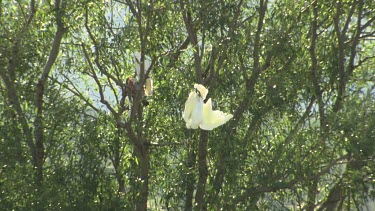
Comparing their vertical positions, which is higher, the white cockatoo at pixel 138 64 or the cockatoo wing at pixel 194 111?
the white cockatoo at pixel 138 64

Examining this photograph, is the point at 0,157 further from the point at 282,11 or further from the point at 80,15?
the point at 282,11

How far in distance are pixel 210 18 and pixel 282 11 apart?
1.98 feet

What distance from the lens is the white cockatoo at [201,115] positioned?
5133mm

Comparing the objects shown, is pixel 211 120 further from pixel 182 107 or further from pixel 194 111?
pixel 182 107

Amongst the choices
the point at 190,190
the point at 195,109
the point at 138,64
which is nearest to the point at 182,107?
the point at 138,64

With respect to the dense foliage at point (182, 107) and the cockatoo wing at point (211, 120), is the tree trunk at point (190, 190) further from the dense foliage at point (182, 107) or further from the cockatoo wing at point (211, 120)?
the cockatoo wing at point (211, 120)

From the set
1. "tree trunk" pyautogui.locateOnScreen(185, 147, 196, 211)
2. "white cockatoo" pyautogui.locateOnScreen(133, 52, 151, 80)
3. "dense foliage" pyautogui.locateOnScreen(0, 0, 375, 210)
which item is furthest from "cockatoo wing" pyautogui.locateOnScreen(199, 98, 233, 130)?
"tree trunk" pyautogui.locateOnScreen(185, 147, 196, 211)

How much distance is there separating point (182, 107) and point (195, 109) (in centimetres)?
98

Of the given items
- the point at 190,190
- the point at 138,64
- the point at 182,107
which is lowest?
the point at 190,190

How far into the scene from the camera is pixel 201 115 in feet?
16.8

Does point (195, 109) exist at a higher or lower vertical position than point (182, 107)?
lower

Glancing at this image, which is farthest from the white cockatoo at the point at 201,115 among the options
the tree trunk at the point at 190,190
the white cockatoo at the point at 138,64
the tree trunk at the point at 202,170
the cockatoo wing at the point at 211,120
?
the tree trunk at the point at 190,190

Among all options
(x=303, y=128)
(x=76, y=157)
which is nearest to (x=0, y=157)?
(x=76, y=157)

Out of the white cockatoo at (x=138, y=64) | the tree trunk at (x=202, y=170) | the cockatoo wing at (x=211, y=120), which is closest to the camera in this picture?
the cockatoo wing at (x=211, y=120)
